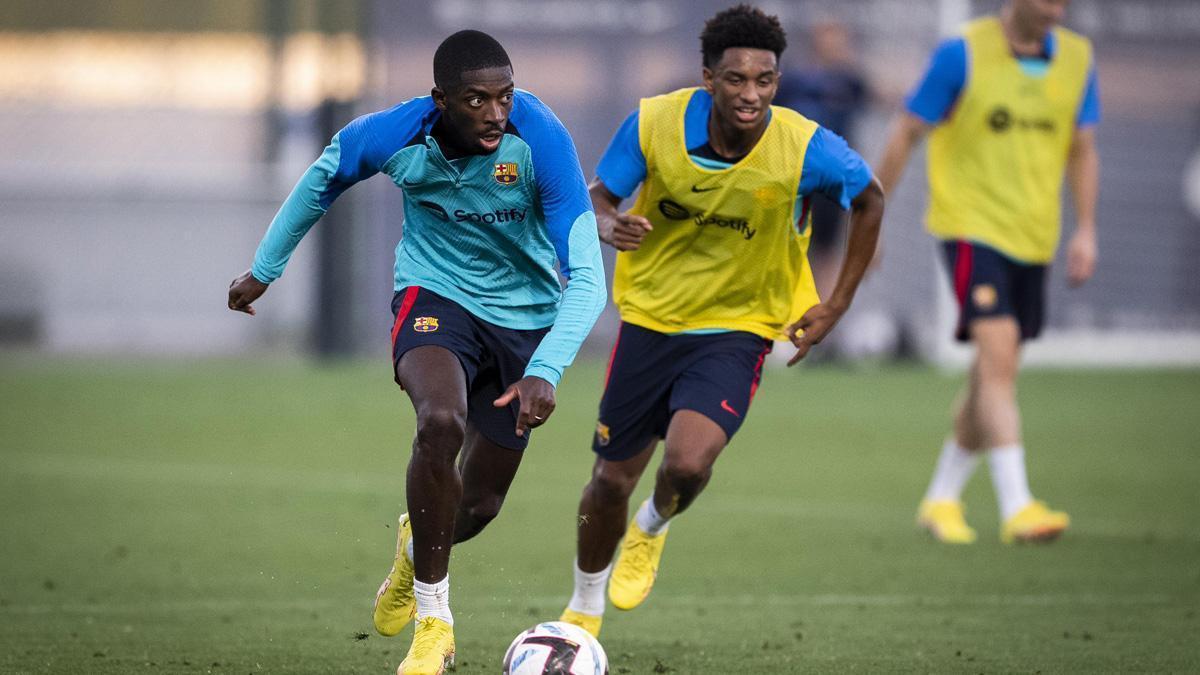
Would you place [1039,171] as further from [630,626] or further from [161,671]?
[161,671]

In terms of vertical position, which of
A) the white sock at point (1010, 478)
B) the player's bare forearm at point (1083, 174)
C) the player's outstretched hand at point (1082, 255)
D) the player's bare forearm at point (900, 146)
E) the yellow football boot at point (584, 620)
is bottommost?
the white sock at point (1010, 478)

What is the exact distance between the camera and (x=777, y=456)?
12.7 meters

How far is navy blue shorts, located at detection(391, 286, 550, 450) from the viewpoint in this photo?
614 cm

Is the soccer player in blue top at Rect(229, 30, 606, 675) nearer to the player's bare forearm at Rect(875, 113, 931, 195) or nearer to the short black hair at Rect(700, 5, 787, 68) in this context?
the short black hair at Rect(700, 5, 787, 68)

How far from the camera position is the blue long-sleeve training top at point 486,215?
5.96 metres

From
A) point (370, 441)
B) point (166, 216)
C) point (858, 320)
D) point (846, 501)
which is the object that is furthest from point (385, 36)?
point (846, 501)

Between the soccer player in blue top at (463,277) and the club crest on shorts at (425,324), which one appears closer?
the soccer player in blue top at (463,277)

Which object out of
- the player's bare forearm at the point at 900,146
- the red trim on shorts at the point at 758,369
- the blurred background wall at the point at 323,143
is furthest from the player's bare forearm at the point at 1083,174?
the blurred background wall at the point at 323,143

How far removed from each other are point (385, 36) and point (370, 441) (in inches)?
295

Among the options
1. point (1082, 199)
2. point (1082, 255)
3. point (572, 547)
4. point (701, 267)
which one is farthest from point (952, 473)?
point (701, 267)

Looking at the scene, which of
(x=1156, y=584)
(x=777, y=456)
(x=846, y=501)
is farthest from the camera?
(x=777, y=456)

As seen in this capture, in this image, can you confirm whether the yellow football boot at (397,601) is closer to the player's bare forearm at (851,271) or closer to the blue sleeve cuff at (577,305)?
the blue sleeve cuff at (577,305)

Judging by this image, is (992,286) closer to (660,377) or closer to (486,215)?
(660,377)

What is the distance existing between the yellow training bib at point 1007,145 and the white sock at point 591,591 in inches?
145
